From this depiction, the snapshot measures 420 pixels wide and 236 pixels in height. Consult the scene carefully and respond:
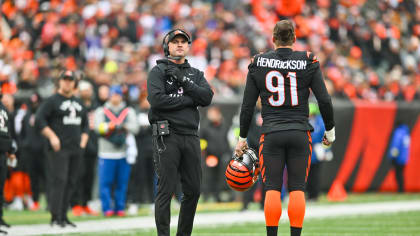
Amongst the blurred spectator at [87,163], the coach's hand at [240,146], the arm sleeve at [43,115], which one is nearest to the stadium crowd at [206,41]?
the blurred spectator at [87,163]

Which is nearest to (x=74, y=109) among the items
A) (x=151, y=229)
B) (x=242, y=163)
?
(x=151, y=229)

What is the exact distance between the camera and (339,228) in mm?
11289

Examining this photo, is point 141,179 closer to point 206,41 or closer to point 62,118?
point 62,118

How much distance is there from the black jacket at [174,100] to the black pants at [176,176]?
0.13m

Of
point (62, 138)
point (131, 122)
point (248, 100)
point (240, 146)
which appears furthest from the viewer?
point (131, 122)

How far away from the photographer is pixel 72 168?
1187 centimetres

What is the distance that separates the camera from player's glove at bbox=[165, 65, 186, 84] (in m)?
8.16

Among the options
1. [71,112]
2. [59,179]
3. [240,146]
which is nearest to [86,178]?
[71,112]

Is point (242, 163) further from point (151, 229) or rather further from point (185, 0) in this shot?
point (185, 0)

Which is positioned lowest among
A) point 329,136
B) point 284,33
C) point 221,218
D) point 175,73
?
point 221,218

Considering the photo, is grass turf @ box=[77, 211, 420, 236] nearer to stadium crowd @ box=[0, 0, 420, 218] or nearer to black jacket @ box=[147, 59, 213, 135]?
black jacket @ box=[147, 59, 213, 135]

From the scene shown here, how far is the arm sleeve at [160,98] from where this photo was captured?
811 centimetres

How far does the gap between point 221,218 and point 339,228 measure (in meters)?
2.30

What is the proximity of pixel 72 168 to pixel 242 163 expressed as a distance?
428 cm
